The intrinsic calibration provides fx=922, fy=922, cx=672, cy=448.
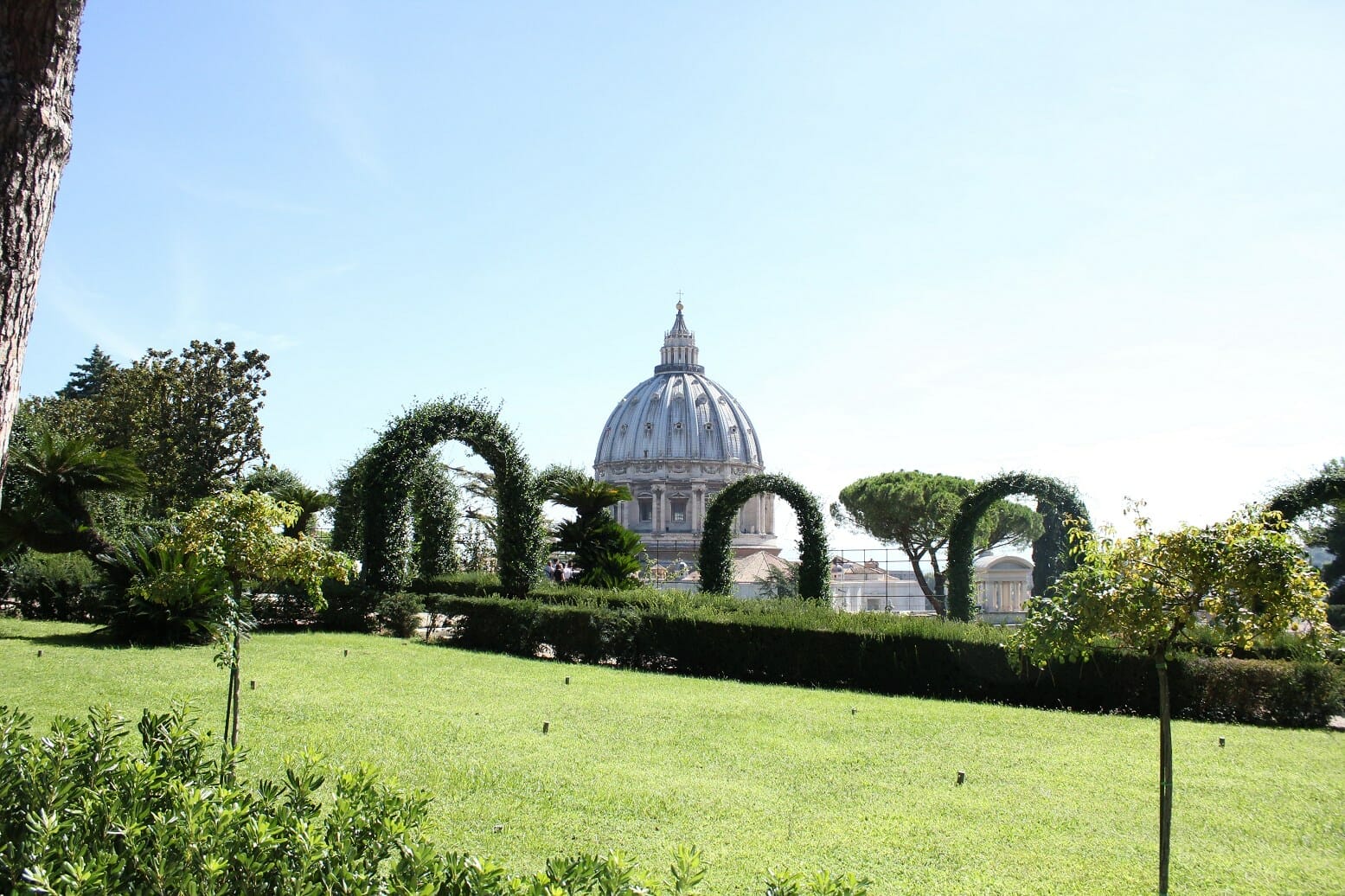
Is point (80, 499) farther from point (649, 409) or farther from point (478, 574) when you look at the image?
point (649, 409)

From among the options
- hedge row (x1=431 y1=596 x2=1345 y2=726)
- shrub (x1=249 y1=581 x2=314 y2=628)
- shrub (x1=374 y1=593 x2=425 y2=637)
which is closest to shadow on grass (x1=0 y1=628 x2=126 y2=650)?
shrub (x1=249 y1=581 x2=314 y2=628)

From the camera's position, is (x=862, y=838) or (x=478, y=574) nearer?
(x=862, y=838)

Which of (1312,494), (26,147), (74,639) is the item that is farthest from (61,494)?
(1312,494)

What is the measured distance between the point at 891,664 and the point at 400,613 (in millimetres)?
8439

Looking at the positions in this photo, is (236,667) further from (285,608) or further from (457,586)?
(457,586)

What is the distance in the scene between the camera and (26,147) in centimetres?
316

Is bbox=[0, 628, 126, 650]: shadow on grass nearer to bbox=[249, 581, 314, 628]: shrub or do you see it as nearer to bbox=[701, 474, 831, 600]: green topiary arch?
bbox=[249, 581, 314, 628]: shrub

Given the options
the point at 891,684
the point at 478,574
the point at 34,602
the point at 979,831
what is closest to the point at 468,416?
the point at 478,574

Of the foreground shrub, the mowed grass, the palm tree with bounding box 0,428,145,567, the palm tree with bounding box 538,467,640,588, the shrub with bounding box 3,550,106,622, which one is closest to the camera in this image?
the foreground shrub

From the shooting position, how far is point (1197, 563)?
489 cm

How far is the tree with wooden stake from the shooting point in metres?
4.80

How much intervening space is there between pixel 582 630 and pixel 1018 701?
5902 millimetres

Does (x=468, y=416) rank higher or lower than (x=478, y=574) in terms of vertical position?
higher

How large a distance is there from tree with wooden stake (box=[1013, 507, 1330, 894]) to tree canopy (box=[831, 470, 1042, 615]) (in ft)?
113
